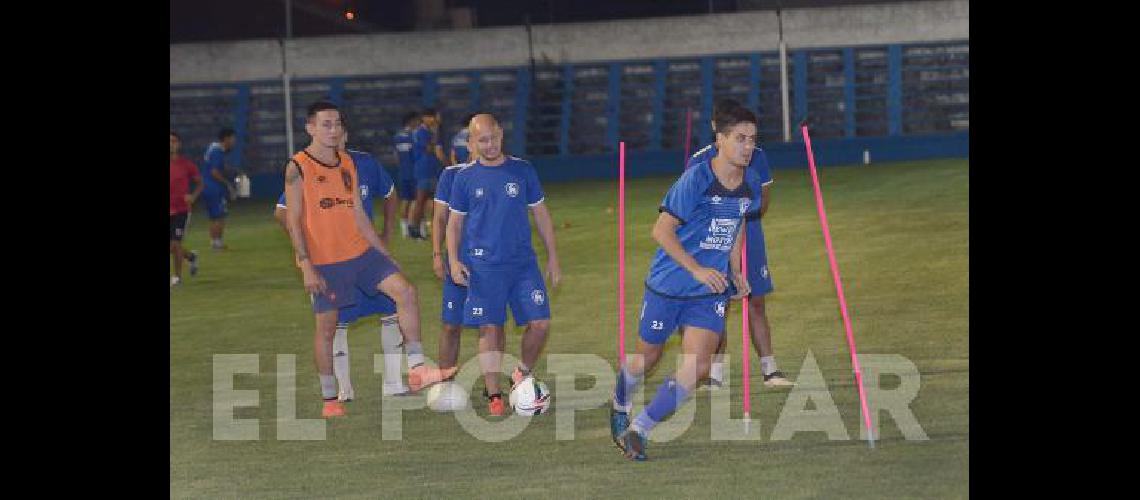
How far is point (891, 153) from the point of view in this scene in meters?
37.4

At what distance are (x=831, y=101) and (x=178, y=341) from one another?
85.8 ft

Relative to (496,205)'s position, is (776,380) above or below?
below

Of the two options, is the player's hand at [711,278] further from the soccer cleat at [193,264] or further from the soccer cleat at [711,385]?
the soccer cleat at [193,264]

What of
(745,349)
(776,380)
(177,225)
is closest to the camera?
(745,349)

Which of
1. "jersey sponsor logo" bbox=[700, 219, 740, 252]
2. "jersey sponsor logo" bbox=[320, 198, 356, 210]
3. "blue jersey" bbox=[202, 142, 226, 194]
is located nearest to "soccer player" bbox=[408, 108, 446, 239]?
"blue jersey" bbox=[202, 142, 226, 194]

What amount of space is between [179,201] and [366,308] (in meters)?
10.1

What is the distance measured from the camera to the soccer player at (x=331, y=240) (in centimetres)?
1168

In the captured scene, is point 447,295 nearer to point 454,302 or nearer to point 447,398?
point 454,302

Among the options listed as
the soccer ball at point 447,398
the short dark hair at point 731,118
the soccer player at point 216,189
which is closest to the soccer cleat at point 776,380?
the soccer ball at point 447,398

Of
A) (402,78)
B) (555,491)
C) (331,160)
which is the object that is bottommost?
(555,491)

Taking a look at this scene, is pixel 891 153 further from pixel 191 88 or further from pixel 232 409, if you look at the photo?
pixel 232 409

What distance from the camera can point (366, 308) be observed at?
42.0ft

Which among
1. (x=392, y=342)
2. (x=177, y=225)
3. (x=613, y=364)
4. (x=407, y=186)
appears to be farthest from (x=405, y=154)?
(x=392, y=342)

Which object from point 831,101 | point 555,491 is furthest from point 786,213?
point 555,491
